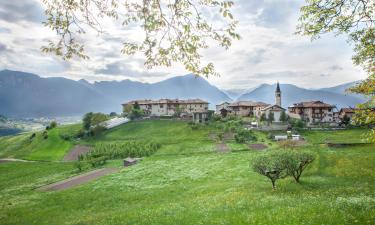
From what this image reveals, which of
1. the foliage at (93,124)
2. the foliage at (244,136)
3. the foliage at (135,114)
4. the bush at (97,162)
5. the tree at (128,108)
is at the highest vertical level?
the tree at (128,108)

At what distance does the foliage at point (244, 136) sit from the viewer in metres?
96.6

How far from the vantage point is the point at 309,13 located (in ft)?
53.2

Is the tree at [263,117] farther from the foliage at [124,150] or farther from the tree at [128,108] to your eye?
the tree at [128,108]

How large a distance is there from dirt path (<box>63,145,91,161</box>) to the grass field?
12.6 meters

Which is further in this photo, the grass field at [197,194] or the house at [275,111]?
the house at [275,111]

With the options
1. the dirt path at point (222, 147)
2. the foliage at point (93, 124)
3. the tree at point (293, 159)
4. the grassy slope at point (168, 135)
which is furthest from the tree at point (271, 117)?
the tree at point (293, 159)

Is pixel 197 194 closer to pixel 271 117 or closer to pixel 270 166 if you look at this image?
pixel 270 166

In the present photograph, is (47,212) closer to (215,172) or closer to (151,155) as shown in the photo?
(215,172)

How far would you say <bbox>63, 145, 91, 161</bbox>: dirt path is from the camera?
97756 millimetres

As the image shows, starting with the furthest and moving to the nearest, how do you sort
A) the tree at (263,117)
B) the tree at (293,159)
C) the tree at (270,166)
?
the tree at (263,117) < the tree at (293,159) < the tree at (270,166)

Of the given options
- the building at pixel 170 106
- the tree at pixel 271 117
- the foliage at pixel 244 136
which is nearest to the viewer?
the foliage at pixel 244 136

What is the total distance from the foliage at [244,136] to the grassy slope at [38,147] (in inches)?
2602

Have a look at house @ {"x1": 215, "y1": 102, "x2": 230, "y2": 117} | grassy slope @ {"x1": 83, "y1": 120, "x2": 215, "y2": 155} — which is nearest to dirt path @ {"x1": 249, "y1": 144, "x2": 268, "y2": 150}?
grassy slope @ {"x1": 83, "y1": 120, "x2": 215, "y2": 155}

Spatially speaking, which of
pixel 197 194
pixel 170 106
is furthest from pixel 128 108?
pixel 197 194
